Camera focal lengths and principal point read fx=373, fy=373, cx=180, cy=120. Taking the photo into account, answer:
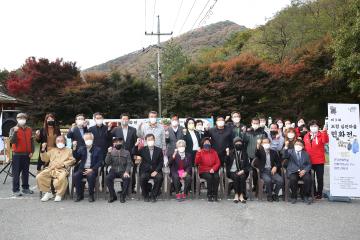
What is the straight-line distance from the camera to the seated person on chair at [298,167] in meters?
7.89

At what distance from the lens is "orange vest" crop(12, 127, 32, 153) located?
A: 8.50 m

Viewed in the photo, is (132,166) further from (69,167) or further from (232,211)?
(232,211)

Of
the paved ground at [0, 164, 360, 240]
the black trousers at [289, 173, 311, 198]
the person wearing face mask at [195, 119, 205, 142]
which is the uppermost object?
the person wearing face mask at [195, 119, 205, 142]

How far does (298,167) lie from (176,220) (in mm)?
3244

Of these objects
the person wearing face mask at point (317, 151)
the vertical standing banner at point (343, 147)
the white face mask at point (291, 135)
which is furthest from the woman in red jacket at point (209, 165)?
the vertical standing banner at point (343, 147)

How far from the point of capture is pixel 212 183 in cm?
796

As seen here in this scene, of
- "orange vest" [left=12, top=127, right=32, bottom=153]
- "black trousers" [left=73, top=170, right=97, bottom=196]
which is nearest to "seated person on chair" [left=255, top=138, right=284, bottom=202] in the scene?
"black trousers" [left=73, top=170, right=97, bottom=196]

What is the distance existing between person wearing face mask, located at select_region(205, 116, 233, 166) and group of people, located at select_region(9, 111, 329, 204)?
23mm

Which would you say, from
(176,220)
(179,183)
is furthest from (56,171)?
(176,220)

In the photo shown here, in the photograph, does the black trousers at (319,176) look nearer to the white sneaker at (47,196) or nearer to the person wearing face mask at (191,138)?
the person wearing face mask at (191,138)

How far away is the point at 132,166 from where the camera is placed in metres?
8.43

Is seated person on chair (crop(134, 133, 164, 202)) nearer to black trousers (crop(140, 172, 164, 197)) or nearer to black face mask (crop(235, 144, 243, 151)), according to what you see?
black trousers (crop(140, 172, 164, 197))

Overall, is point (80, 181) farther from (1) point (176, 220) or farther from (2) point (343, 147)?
(2) point (343, 147)

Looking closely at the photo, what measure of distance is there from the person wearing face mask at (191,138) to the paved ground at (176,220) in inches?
55.6
